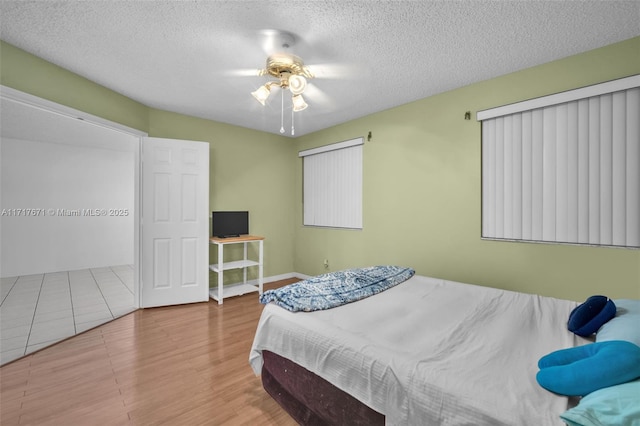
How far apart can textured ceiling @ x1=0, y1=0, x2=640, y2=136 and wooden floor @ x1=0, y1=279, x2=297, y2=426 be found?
103 inches

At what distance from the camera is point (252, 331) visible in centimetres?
294

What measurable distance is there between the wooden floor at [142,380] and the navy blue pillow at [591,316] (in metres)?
1.71

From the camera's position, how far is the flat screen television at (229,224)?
4.08 m

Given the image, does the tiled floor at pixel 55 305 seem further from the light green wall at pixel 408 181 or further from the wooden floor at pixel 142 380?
the light green wall at pixel 408 181

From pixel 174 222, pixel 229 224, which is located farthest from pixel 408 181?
pixel 174 222

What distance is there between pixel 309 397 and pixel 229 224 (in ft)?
10.2

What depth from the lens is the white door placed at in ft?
11.7

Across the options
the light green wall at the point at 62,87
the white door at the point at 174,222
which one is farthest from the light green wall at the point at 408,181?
the white door at the point at 174,222

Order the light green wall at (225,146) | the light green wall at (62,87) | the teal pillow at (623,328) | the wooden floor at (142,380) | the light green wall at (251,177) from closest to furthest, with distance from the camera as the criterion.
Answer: the teal pillow at (623,328) → the wooden floor at (142,380) → the light green wall at (62,87) → the light green wall at (225,146) → the light green wall at (251,177)

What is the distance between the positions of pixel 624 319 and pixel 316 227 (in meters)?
3.79

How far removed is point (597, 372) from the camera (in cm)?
94

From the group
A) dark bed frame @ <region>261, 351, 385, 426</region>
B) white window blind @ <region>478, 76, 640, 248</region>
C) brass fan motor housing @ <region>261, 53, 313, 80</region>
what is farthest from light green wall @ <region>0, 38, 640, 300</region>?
dark bed frame @ <region>261, 351, 385, 426</region>

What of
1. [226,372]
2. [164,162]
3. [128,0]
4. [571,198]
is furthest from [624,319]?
[164,162]

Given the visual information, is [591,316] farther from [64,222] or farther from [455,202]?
[64,222]
